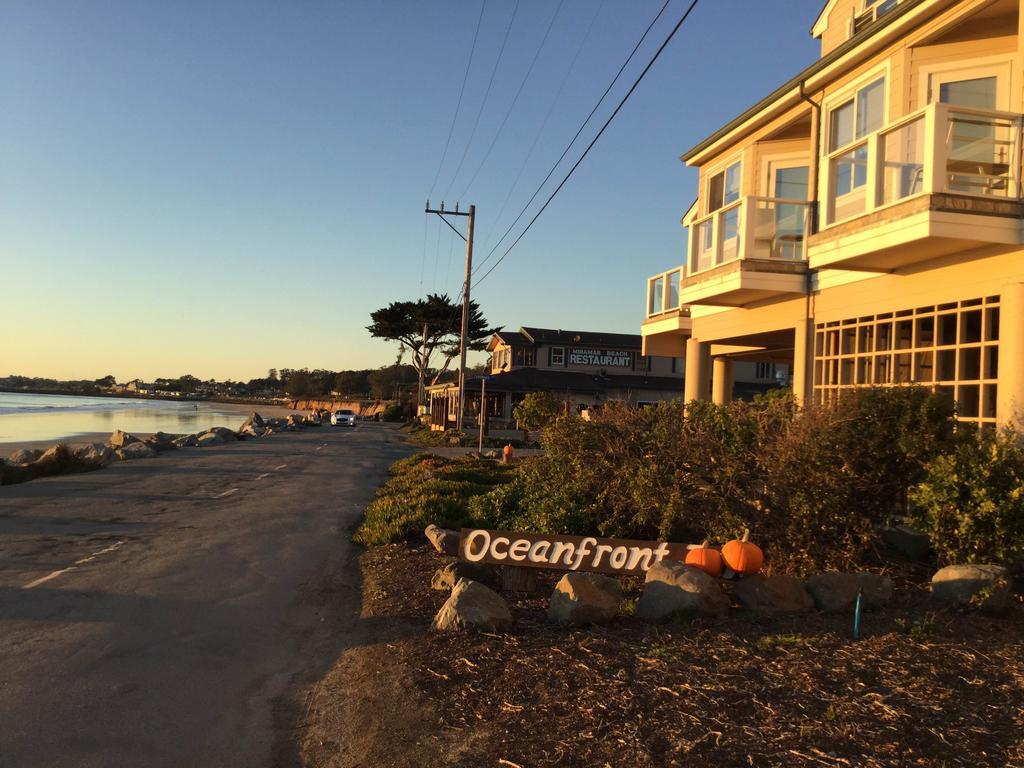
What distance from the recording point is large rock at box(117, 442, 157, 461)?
24.9 m

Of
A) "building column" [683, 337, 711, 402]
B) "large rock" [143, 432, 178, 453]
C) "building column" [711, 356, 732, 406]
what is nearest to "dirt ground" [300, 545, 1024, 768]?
"building column" [683, 337, 711, 402]

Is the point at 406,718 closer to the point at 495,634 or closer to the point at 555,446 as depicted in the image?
the point at 495,634

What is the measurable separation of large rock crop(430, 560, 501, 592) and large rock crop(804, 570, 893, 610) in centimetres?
288

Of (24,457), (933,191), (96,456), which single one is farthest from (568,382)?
(933,191)

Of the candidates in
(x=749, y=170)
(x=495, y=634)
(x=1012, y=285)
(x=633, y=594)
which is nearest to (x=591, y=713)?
(x=495, y=634)

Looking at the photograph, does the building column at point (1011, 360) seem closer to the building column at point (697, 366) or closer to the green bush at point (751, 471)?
the green bush at point (751, 471)

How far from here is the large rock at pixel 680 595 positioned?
6352mm

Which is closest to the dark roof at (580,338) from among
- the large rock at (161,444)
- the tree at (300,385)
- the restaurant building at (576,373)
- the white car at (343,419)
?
the restaurant building at (576,373)

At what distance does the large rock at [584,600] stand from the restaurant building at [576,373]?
37523 mm

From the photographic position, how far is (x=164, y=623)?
6906 millimetres

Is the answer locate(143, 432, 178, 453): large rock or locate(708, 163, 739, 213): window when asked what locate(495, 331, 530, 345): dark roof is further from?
locate(708, 163, 739, 213): window

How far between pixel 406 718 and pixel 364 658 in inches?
52.8

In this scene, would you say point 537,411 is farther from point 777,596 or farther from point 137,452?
point 777,596

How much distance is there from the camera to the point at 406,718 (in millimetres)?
4770
